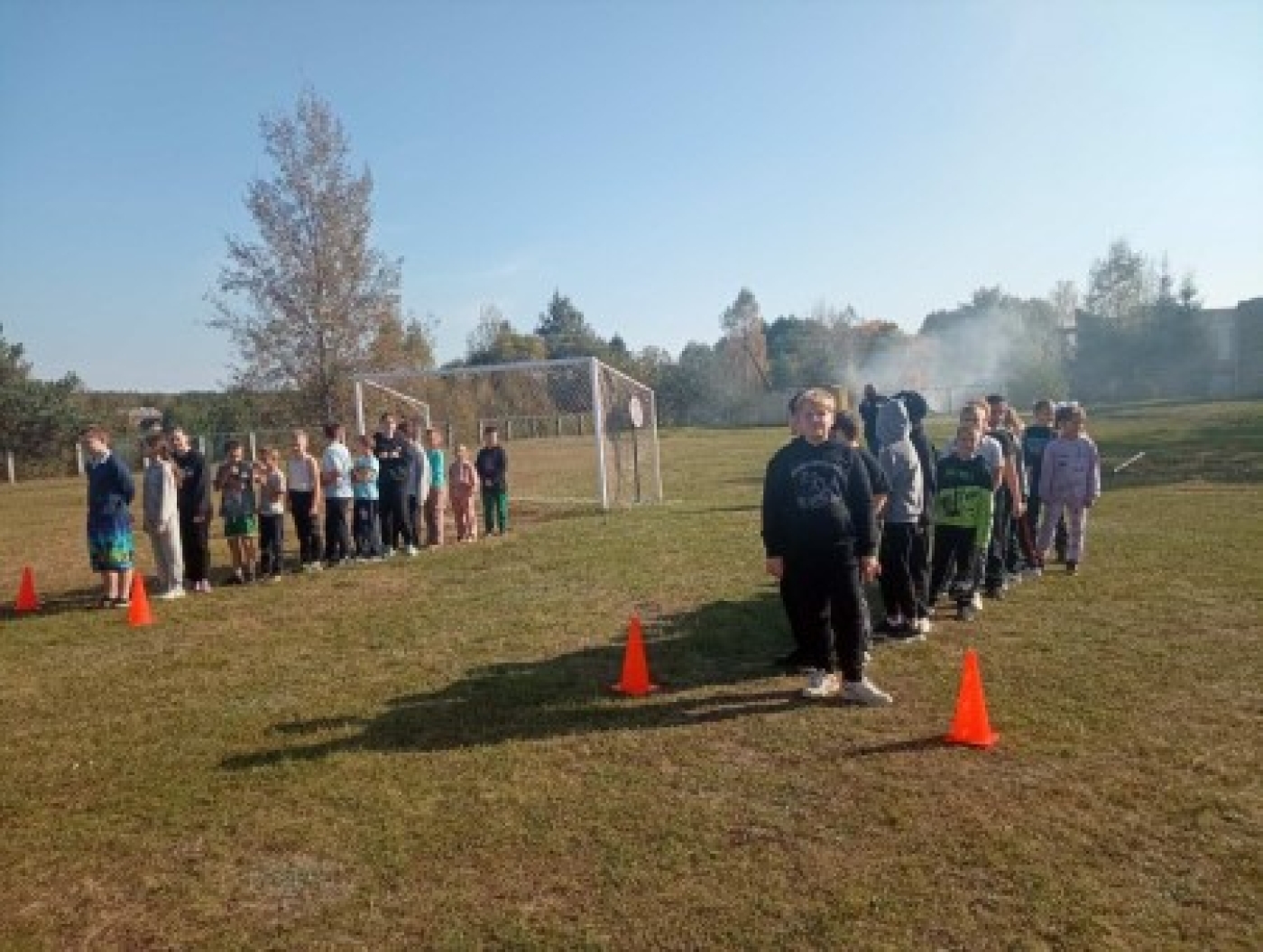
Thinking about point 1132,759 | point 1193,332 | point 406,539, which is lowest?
point 1132,759

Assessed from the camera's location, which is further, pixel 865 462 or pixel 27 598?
pixel 27 598

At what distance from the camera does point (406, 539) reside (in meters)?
12.9

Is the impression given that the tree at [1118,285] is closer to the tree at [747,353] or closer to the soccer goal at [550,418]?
the tree at [747,353]

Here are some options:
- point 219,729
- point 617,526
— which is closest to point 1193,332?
point 617,526

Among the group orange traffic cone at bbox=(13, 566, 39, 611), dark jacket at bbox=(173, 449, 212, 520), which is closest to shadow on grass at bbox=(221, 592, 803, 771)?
dark jacket at bbox=(173, 449, 212, 520)

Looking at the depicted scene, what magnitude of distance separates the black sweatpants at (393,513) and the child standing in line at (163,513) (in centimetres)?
287

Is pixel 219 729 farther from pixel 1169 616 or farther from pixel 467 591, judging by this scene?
pixel 1169 616

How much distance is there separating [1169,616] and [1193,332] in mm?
64828

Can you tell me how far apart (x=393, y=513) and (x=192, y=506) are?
2860mm

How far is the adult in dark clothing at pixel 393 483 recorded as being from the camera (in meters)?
12.5

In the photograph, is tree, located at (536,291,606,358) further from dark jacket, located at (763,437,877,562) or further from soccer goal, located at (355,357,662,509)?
dark jacket, located at (763,437,877,562)

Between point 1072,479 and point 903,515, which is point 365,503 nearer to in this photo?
→ point 903,515

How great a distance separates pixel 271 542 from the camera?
1142 centimetres

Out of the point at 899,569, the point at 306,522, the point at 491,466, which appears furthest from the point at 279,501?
the point at 899,569
